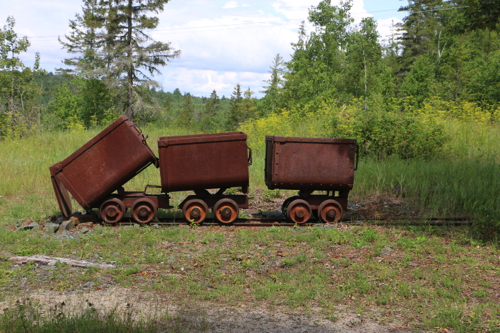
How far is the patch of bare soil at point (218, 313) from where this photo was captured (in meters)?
4.44

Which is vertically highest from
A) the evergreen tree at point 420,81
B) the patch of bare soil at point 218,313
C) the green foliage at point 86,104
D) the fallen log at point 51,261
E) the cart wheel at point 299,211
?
the evergreen tree at point 420,81

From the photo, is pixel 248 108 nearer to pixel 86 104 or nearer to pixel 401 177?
pixel 86 104

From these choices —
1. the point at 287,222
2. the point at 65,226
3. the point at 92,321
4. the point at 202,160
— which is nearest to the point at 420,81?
the point at 287,222

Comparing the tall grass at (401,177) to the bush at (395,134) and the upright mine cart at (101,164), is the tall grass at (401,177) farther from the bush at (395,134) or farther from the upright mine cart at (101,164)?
the upright mine cart at (101,164)

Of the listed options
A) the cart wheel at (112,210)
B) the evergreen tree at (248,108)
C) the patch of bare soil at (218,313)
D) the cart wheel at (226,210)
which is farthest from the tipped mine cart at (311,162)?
the evergreen tree at (248,108)

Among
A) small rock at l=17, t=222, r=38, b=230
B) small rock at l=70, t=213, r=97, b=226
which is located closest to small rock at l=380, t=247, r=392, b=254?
small rock at l=70, t=213, r=97, b=226

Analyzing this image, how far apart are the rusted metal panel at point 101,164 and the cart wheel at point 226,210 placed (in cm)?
176

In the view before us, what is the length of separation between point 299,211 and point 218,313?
4407 millimetres

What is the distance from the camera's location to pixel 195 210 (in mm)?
8734

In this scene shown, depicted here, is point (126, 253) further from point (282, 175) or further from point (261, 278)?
point (282, 175)

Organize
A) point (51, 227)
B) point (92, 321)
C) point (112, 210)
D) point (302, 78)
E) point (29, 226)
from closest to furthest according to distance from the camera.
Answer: point (92, 321) → point (51, 227) → point (29, 226) → point (112, 210) → point (302, 78)

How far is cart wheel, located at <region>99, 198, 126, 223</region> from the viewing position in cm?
868

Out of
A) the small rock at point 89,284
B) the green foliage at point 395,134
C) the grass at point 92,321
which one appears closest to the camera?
the grass at point 92,321

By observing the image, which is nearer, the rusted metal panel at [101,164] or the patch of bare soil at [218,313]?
the patch of bare soil at [218,313]
